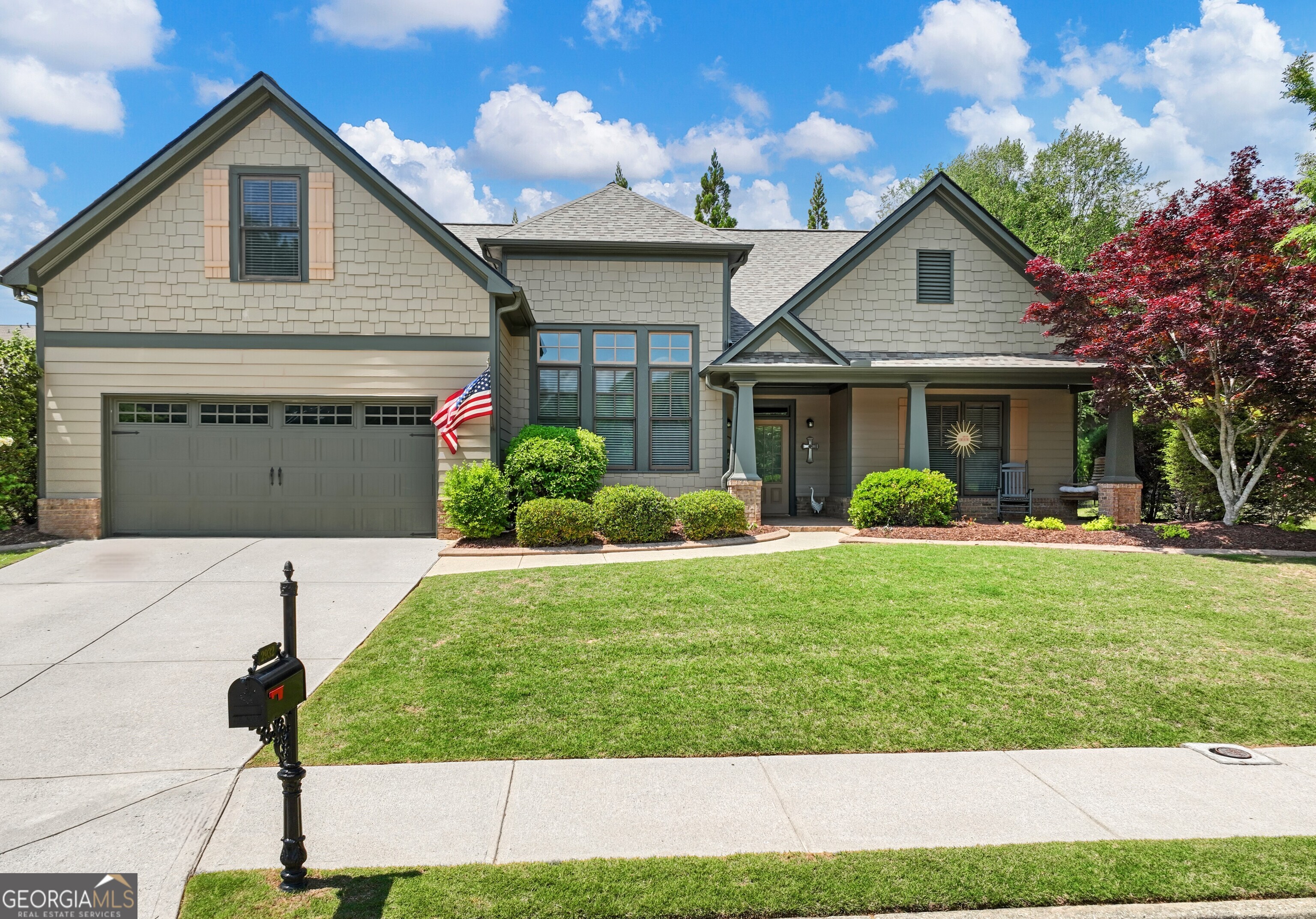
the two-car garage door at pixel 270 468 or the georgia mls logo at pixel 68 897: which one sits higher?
the two-car garage door at pixel 270 468

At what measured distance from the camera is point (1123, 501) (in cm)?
1334

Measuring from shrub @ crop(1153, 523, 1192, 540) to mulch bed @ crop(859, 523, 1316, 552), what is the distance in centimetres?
6

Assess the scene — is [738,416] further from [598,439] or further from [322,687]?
[322,687]

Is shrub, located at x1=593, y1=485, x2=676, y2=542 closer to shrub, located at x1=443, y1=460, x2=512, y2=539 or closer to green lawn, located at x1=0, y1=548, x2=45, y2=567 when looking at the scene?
shrub, located at x1=443, y1=460, x2=512, y2=539

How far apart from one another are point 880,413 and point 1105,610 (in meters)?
8.25

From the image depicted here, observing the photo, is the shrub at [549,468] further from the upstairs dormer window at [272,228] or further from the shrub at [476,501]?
the upstairs dormer window at [272,228]

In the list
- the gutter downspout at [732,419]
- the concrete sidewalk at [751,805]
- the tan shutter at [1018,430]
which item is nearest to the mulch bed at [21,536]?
the concrete sidewalk at [751,805]

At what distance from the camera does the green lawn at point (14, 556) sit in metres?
9.90

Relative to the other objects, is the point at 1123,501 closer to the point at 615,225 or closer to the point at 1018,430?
the point at 1018,430

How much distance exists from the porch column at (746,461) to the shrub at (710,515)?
1082mm

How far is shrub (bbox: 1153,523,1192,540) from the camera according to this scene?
11.4 metres

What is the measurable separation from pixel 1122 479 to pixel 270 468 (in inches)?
594

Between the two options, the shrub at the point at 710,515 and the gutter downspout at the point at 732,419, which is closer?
the shrub at the point at 710,515

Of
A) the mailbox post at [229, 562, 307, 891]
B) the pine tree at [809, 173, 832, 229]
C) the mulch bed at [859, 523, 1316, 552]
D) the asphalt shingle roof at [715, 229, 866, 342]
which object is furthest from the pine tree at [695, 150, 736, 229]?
the mailbox post at [229, 562, 307, 891]
